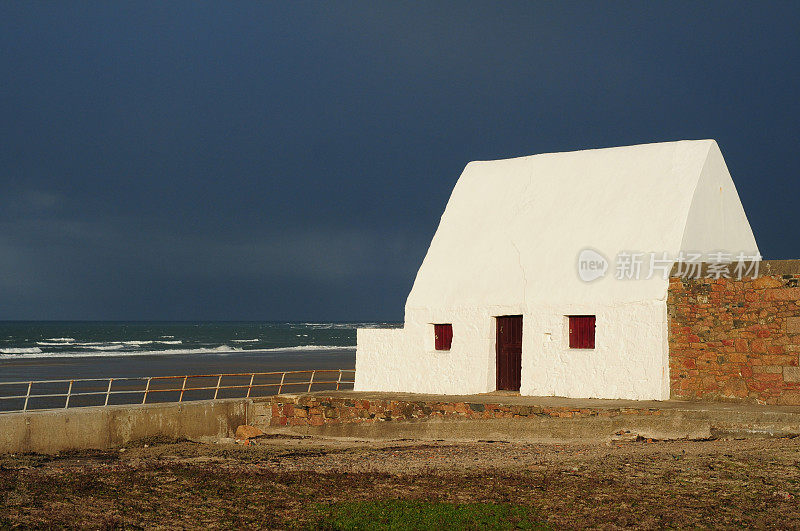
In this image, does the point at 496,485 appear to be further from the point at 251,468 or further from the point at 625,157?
the point at 625,157

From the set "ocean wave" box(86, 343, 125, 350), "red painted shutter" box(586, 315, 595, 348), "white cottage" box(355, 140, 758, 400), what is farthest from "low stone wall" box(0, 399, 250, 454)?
"ocean wave" box(86, 343, 125, 350)

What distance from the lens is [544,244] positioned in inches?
768

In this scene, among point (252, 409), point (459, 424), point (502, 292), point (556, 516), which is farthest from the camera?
point (252, 409)

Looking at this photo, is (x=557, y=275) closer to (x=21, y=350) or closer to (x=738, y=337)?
(x=738, y=337)

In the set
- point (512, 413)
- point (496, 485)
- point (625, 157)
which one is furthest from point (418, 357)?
point (496, 485)

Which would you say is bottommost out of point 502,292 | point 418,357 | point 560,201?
point 418,357

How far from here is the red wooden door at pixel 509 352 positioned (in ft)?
63.7

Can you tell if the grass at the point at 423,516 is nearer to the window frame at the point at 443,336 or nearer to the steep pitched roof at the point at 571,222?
the steep pitched roof at the point at 571,222

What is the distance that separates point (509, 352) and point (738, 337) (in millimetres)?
4955

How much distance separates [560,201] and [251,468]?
9.90 meters

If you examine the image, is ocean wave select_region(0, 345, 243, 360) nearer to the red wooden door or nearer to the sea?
the sea

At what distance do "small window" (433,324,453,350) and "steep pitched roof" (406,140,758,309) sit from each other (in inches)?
22.1

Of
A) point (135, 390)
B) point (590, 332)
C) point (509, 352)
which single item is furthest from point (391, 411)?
point (135, 390)

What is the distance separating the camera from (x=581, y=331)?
1833cm
